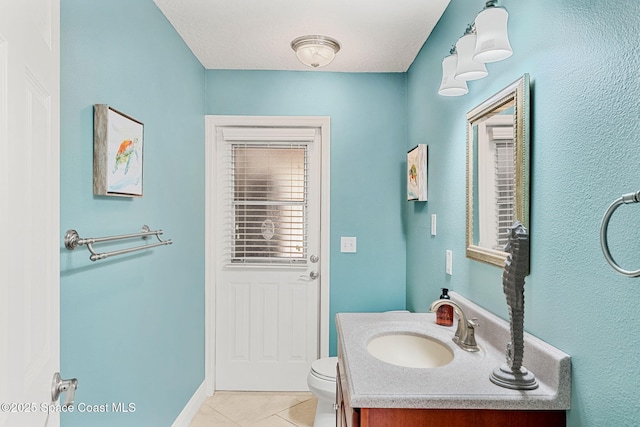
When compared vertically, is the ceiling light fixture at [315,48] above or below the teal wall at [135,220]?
above

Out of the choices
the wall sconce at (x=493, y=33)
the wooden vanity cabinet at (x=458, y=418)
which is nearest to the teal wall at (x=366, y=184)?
the wall sconce at (x=493, y=33)

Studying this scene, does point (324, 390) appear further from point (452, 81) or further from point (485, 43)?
point (485, 43)

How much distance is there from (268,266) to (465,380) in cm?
205

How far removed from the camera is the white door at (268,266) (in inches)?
121

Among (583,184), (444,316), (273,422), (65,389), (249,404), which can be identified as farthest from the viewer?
(249,404)

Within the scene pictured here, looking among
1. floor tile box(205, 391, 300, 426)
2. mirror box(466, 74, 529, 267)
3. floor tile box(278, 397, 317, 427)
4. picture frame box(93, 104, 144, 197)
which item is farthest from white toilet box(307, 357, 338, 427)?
picture frame box(93, 104, 144, 197)

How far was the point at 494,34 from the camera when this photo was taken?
1261mm

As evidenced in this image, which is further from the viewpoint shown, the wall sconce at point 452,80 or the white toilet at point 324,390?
the white toilet at point 324,390

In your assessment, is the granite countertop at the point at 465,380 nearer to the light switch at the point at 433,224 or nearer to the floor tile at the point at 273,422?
the light switch at the point at 433,224

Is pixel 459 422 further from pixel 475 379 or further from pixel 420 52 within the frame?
pixel 420 52

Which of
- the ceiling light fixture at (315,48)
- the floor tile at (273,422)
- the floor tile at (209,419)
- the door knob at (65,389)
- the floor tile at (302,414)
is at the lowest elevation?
the floor tile at (209,419)

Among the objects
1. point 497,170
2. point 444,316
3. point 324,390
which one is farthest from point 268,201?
point 497,170

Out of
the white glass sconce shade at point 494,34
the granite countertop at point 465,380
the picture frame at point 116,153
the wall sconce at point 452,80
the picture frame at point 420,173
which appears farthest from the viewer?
the picture frame at point 420,173
